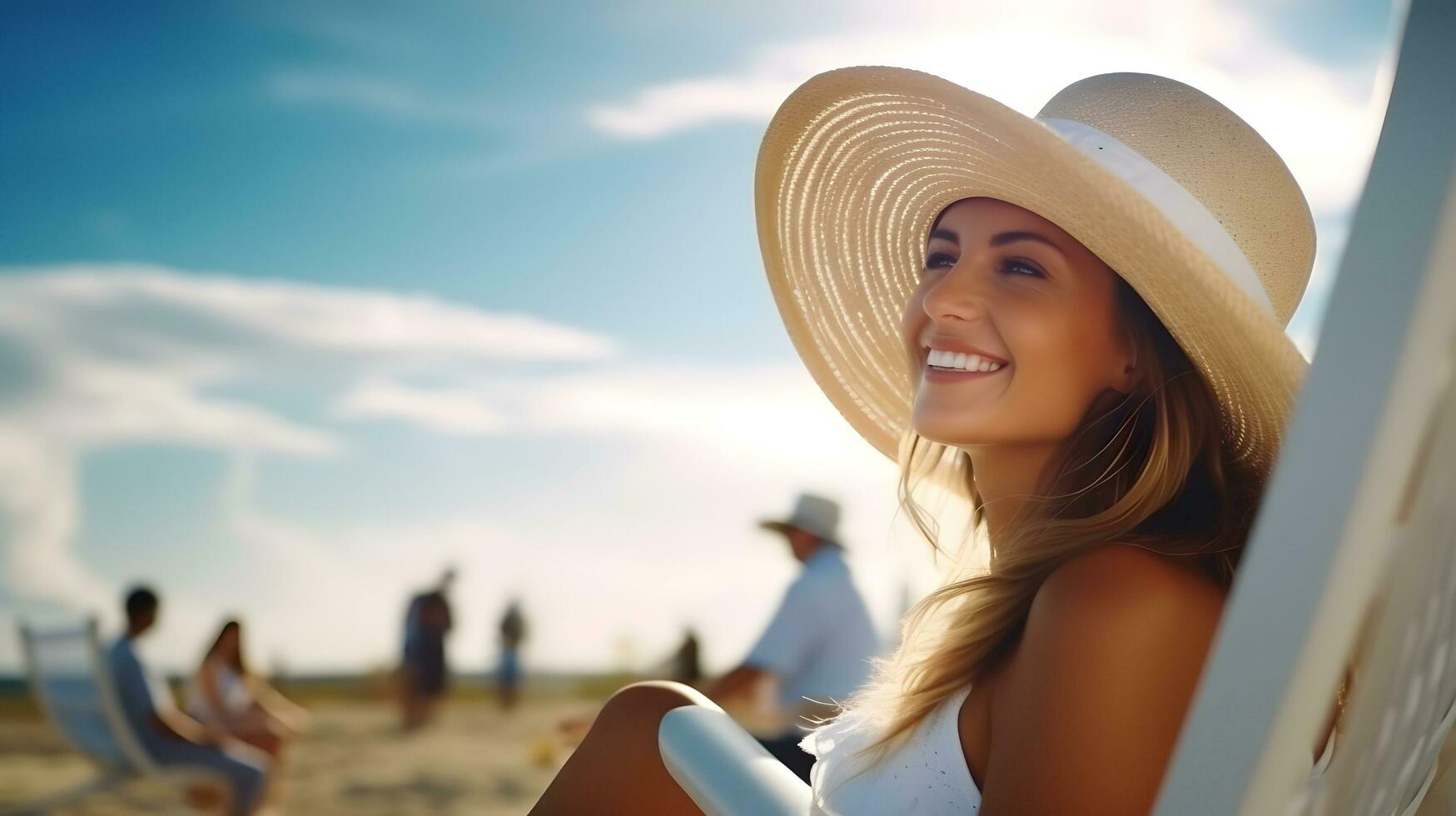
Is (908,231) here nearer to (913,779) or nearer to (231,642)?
(913,779)

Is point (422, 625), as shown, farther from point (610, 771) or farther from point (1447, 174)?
point (1447, 174)

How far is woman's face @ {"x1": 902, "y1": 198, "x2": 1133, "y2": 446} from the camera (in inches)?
63.0

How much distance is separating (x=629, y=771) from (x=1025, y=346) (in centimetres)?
87

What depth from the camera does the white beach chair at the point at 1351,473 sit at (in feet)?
1.23

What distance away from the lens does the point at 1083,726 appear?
1032 millimetres

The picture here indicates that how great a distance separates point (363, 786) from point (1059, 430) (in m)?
9.02

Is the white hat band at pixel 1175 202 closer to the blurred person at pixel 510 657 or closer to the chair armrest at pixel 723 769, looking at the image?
the chair armrest at pixel 723 769

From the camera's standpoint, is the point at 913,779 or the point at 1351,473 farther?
the point at 913,779

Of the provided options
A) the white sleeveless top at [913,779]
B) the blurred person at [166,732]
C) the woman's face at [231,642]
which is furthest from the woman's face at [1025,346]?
the woman's face at [231,642]

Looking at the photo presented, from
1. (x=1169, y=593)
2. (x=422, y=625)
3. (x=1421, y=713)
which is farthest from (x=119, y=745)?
(x=422, y=625)

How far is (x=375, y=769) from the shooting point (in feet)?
33.9

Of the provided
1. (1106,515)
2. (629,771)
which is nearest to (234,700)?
(629,771)

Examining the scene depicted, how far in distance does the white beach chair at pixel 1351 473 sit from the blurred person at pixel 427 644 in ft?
37.3

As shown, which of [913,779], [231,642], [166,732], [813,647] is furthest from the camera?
[231,642]
